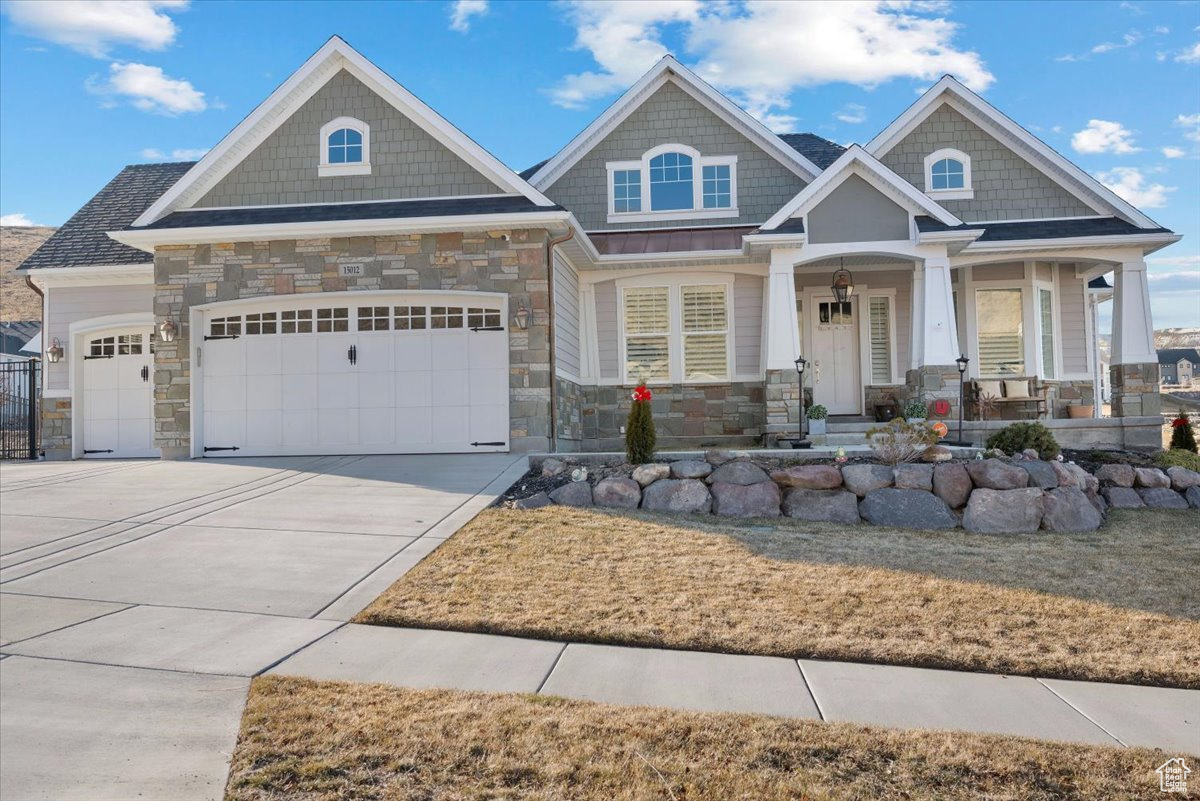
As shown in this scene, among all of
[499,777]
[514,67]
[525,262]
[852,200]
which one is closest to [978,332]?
[852,200]

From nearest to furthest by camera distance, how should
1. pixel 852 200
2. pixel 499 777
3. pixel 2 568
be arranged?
pixel 499 777 < pixel 2 568 < pixel 852 200

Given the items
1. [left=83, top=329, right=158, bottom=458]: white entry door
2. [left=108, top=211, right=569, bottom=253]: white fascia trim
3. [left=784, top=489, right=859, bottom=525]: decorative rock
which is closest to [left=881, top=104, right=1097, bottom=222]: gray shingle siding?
[left=108, top=211, right=569, bottom=253]: white fascia trim

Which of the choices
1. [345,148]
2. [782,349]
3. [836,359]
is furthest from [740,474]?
[345,148]

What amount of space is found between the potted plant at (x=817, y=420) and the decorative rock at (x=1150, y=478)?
3880 mm

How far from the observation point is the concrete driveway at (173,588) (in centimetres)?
379

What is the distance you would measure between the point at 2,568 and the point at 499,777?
5.32 meters

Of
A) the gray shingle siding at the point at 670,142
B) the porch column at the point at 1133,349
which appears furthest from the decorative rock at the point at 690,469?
the porch column at the point at 1133,349

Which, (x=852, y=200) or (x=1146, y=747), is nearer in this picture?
(x=1146, y=747)

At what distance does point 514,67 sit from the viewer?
1465 cm

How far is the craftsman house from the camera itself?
12.4 m

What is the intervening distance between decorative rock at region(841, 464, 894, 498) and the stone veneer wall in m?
4.36

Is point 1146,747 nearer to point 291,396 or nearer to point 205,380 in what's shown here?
point 291,396

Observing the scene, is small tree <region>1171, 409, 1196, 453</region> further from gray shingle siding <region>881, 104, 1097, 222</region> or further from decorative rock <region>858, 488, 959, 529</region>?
decorative rock <region>858, 488, 959, 529</region>

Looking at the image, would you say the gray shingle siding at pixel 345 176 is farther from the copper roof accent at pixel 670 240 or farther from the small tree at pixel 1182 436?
the small tree at pixel 1182 436
